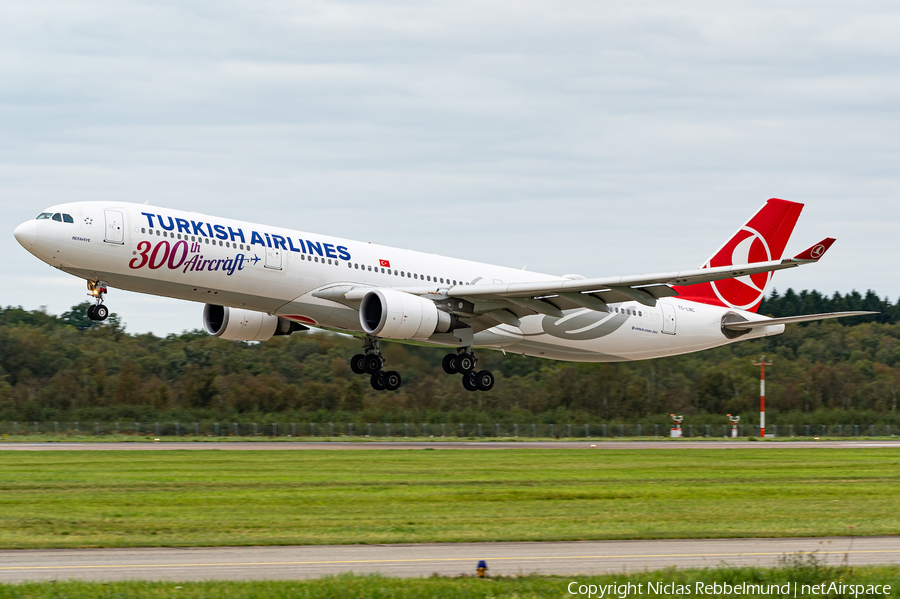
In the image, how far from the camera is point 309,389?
242ft

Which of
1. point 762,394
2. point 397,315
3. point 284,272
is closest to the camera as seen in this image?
point 284,272

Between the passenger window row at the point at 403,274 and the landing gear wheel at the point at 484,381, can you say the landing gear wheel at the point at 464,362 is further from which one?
the passenger window row at the point at 403,274

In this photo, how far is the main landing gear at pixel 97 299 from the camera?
114 feet

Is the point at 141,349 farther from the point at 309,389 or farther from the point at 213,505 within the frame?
the point at 213,505

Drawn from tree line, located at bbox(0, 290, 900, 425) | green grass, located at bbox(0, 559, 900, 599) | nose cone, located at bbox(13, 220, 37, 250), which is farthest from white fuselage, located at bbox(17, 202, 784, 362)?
green grass, located at bbox(0, 559, 900, 599)

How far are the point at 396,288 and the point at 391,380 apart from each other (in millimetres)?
4508

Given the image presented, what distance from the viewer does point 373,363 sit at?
43031 millimetres

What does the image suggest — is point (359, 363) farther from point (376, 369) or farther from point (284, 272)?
point (284, 272)

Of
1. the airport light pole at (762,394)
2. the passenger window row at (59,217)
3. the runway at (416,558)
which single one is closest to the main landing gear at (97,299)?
the passenger window row at (59,217)

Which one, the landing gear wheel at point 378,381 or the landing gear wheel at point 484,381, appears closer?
the landing gear wheel at point 484,381

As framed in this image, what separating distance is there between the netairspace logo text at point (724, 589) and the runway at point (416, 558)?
123 cm

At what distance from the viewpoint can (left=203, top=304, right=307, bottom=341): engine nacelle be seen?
43.0 m

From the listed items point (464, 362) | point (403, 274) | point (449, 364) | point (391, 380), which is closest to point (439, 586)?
point (403, 274)

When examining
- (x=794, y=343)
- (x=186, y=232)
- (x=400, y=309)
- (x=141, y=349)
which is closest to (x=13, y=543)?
(x=186, y=232)
